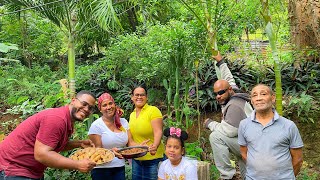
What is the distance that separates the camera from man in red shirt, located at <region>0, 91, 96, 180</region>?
8.87 feet

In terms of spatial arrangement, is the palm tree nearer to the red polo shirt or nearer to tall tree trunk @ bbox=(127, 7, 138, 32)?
the red polo shirt

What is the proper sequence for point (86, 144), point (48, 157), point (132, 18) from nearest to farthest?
point (48, 157)
point (86, 144)
point (132, 18)

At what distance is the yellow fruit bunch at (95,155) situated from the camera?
3088 millimetres

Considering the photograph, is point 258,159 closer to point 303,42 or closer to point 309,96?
point 309,96

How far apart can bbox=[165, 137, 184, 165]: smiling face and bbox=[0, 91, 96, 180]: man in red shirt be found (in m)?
0.78

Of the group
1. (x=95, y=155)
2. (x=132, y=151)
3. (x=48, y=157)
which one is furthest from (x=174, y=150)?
(x=48, y=157)

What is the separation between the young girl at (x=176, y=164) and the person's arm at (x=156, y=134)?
28 centimetres

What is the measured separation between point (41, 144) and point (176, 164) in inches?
50.6

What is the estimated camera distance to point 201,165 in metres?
3.80

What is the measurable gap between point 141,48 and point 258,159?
5.84m

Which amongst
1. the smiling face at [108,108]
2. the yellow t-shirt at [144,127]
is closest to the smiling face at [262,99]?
the yellow t-shirt at [144,127]

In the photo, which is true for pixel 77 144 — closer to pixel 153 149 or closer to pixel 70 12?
pixel 153 149

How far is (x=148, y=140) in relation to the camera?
12.5 ft

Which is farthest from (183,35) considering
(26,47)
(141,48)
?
(26,47)
